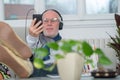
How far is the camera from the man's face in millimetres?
2367

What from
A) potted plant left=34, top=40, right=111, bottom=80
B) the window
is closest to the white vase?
potted plant left=34, top=40, right=111, bottom=80

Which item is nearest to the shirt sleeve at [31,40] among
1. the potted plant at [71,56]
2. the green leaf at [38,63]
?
the potted plant at [71,56]

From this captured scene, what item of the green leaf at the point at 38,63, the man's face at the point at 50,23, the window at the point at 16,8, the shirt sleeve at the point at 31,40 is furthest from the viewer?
the window at the point at 16,8

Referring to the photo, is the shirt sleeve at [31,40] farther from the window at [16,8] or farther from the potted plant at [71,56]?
the window at [16,8]

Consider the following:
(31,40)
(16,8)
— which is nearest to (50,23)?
(31,40)

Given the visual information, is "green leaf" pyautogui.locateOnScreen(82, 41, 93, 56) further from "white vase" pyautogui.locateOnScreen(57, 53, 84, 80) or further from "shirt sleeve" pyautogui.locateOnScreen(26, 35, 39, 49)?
"shirt sleeve" pyautogui.locateOnScreen(26, 35, 39, 49)

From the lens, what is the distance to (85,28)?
3.76 meters

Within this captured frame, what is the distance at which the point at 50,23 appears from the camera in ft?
7.77

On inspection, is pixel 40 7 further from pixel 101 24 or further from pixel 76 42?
pixel 76 42

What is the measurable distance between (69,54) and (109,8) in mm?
2722

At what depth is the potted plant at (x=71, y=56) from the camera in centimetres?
118

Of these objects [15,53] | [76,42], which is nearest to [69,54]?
[76,42]

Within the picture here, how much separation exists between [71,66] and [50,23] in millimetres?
1125

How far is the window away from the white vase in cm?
258
